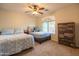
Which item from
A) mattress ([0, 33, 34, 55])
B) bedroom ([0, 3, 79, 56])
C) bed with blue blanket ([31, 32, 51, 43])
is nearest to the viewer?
mattress ([0, 33, 34, 55])

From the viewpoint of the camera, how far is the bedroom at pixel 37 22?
1.64m

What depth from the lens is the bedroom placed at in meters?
1.64

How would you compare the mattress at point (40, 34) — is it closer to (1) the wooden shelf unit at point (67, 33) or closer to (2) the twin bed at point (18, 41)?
(2) the twin bed at point (18, 41)

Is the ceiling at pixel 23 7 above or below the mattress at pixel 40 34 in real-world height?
above

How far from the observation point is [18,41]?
64.8 inches

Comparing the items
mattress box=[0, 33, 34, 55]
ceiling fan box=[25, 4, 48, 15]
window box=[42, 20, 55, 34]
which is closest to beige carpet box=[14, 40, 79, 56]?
mattress box=[0, 33, 34, 55]

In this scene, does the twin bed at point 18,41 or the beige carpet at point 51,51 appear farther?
the beige carpet at point 51,51

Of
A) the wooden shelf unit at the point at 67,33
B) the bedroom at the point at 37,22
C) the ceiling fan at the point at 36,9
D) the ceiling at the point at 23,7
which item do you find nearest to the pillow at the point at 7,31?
the bedroom at the point at 37,22

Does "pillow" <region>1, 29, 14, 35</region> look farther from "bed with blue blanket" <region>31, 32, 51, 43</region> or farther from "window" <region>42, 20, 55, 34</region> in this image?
"window" <region>42, 20, 55, 34</region>

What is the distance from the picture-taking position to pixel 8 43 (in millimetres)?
1541

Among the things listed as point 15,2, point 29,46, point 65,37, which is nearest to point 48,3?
point 15,2

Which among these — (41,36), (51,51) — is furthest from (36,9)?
(51,51)

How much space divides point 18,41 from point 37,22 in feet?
1.58

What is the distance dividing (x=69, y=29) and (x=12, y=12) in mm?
1052
